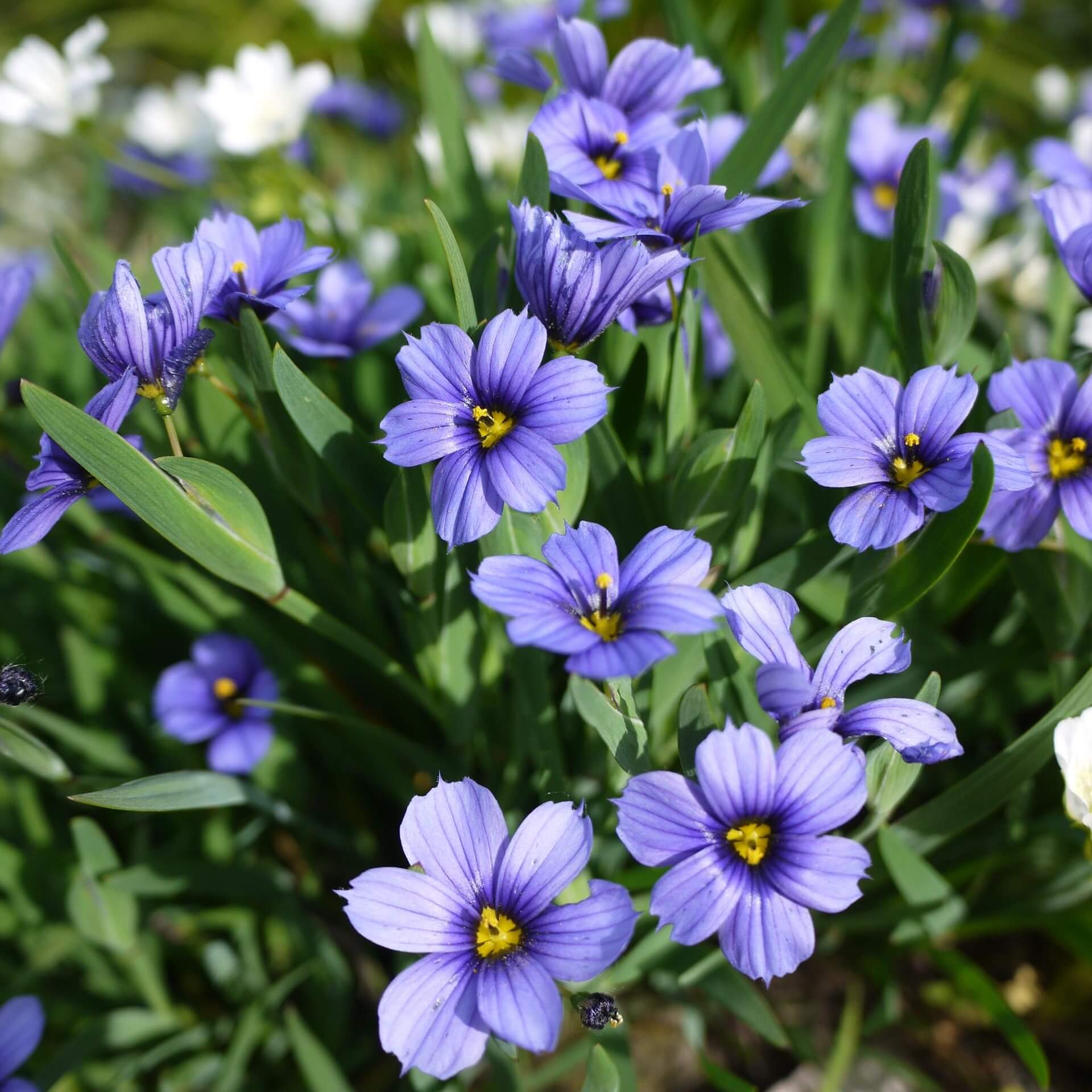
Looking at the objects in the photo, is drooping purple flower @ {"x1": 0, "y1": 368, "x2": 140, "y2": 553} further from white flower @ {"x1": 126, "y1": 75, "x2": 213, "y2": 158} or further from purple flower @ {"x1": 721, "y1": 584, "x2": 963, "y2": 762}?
white flower @ {"x1": 126, "y1": 75, "x2": 213, "y2": 158}

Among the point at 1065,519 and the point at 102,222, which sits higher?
the point at 1065,519

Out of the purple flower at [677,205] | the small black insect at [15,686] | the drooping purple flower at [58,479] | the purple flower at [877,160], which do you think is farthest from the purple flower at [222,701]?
the purple flower at [877,160]

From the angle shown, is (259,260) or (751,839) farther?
(259,260)

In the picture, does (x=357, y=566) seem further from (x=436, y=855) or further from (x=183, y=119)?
(x=183, y=119)

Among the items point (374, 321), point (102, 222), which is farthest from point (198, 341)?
point (102, 222)

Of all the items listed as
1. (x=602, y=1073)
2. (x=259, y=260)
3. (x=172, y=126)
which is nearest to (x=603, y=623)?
(x=602, y=1073)

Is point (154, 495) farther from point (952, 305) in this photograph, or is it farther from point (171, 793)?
point (952, 305)
